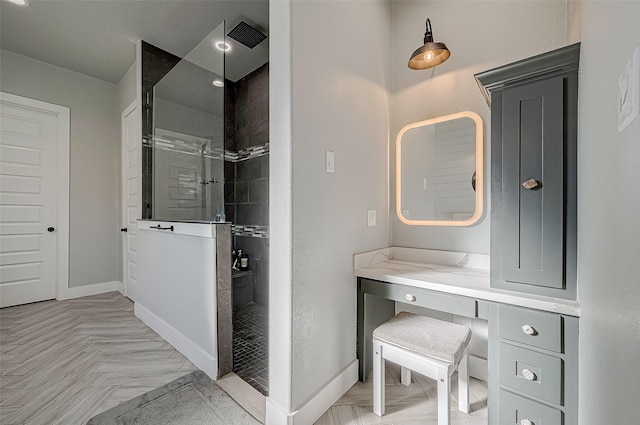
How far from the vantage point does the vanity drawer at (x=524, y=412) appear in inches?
43.8

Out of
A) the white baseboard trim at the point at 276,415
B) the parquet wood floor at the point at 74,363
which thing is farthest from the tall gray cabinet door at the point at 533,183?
the parquet wood floor at the point at 74,363

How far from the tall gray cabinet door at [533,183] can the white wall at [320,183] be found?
0.81m

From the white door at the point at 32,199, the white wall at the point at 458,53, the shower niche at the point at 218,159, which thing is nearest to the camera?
the white wall at the point at 458,53

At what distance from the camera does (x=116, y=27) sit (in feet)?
8.64

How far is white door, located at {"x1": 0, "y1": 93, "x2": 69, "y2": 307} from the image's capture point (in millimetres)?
2975

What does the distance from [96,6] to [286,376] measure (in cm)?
328

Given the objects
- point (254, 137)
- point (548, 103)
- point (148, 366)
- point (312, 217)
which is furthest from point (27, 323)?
point (548, 103)

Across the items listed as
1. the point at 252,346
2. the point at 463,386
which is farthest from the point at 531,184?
the point at 252,346

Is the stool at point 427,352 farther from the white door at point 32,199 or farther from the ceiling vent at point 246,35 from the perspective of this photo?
the white door at point 32,199

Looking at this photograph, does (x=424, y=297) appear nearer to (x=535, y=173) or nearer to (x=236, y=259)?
(x=535, y=173)

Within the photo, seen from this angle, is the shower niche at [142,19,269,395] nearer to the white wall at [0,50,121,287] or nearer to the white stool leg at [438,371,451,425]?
the white stool leg at [438,371,451,425]

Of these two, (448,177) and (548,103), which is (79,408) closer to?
(448,177)

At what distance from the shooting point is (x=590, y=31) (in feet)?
2.97

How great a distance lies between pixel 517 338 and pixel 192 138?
8.31ft
